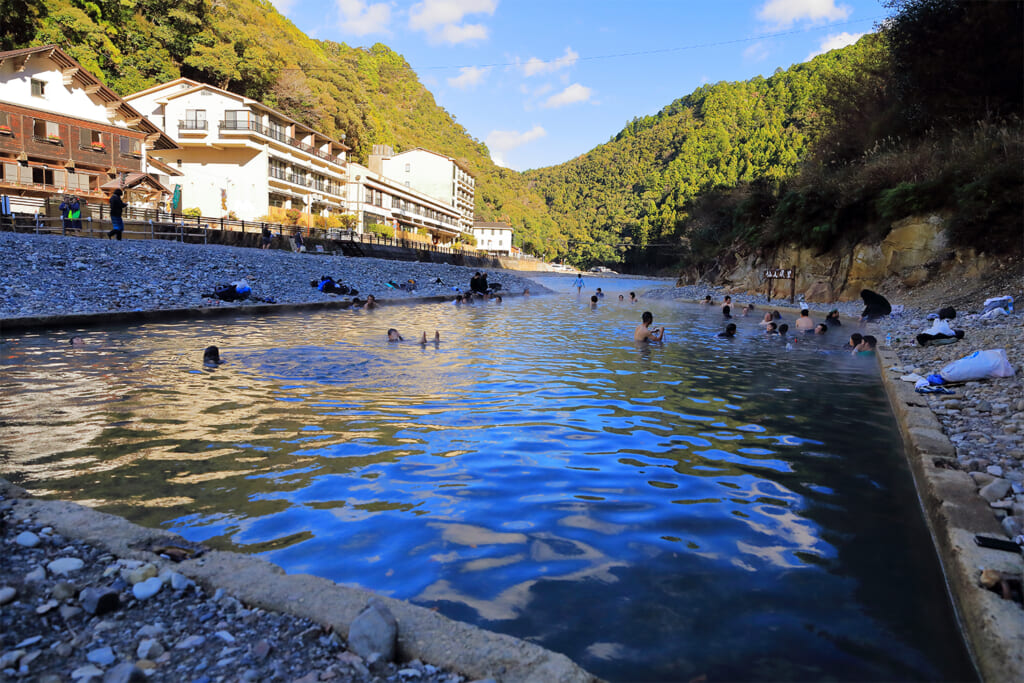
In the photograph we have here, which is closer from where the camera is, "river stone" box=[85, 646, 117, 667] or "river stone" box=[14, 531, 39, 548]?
"river stone" box=[85, 646, 117, 667]

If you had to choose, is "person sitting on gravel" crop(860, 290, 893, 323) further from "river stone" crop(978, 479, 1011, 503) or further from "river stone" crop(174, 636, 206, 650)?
"river stone" crop(174, 636, 206, 650)

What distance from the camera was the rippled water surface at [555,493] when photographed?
302 centimetres

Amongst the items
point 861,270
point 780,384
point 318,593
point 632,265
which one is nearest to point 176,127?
point 861,270

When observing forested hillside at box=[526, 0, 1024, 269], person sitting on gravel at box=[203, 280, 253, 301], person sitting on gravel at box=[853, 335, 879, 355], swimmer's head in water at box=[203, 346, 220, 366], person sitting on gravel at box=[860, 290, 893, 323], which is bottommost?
swimmer's head in water at box=[203, 346, 220, 366]

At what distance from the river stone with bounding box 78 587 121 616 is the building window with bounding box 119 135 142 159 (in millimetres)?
43369

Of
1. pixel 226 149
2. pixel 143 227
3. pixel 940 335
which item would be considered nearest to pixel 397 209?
pixel 226 149

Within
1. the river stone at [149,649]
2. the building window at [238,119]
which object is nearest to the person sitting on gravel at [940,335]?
the river stone at [149,649]

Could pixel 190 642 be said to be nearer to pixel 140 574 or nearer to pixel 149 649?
pixel 149 649

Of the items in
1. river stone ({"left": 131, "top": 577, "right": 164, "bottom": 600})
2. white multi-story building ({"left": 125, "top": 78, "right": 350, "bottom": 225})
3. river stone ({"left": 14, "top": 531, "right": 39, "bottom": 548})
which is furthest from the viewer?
white multi-story building ({"left": 125, "top": 78, "right": 350, "bottom": 225})

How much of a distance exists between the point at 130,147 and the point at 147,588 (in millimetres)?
44058

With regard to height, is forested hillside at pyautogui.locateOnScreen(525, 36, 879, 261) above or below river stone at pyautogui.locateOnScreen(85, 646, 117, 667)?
above

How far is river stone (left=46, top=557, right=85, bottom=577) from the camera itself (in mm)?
2770

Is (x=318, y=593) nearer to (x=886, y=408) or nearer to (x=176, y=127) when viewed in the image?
(x=886, y=408)

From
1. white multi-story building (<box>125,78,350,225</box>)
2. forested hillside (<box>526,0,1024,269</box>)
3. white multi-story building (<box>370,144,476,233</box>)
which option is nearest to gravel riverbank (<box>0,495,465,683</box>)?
forested hillside (<box>526,0,1024,269</box>)
